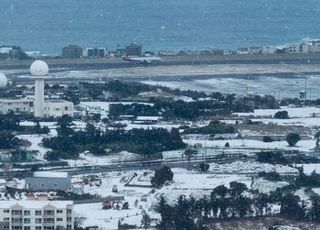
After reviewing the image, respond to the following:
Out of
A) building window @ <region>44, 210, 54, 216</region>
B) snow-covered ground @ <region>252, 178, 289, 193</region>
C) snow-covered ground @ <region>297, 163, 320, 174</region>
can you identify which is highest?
snow-covered ground @ <region>297, 163, 320, 174</region>

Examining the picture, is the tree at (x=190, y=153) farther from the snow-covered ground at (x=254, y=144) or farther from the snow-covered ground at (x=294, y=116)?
the snow-covered ground at (x=294, y=116)

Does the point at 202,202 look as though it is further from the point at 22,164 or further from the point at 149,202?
the point at 22,164

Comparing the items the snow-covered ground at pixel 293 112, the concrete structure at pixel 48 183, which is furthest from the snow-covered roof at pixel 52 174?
the snow-covered ground at pixel 293 112

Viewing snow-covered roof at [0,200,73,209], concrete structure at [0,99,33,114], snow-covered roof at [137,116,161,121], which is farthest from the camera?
concrete structure at [0,99,33,114]

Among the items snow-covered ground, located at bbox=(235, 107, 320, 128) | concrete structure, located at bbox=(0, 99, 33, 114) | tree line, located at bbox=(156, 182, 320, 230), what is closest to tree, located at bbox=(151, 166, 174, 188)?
tree line, located at bbox=(156, 182, 320, 230)

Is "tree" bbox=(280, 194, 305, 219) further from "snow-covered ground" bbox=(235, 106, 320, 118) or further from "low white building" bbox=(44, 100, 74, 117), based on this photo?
"low white building" bbox=(44, 100, 74, 117)

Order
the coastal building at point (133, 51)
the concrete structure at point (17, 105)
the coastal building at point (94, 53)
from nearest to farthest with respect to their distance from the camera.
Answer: the concrete structure at point (17, 105), the coastal building at point (94, 53), the coastal building at point (133, 51)

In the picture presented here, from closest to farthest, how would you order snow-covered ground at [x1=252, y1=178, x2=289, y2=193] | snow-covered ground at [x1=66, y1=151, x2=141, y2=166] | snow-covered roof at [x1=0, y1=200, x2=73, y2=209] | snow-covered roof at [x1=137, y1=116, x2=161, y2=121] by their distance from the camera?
1. snow-covered roof at [x1=0, y1=200, x2=73, y2=209]
2. snow-covered ground at [x1=252, y1=178, x2=289, y2=193]
3. snow-covered ground at [x1=66, y1=151, x2=141, y2=166]
4. snow-covered roof at [x1=137, y1=116, x2=161, y2=121]
